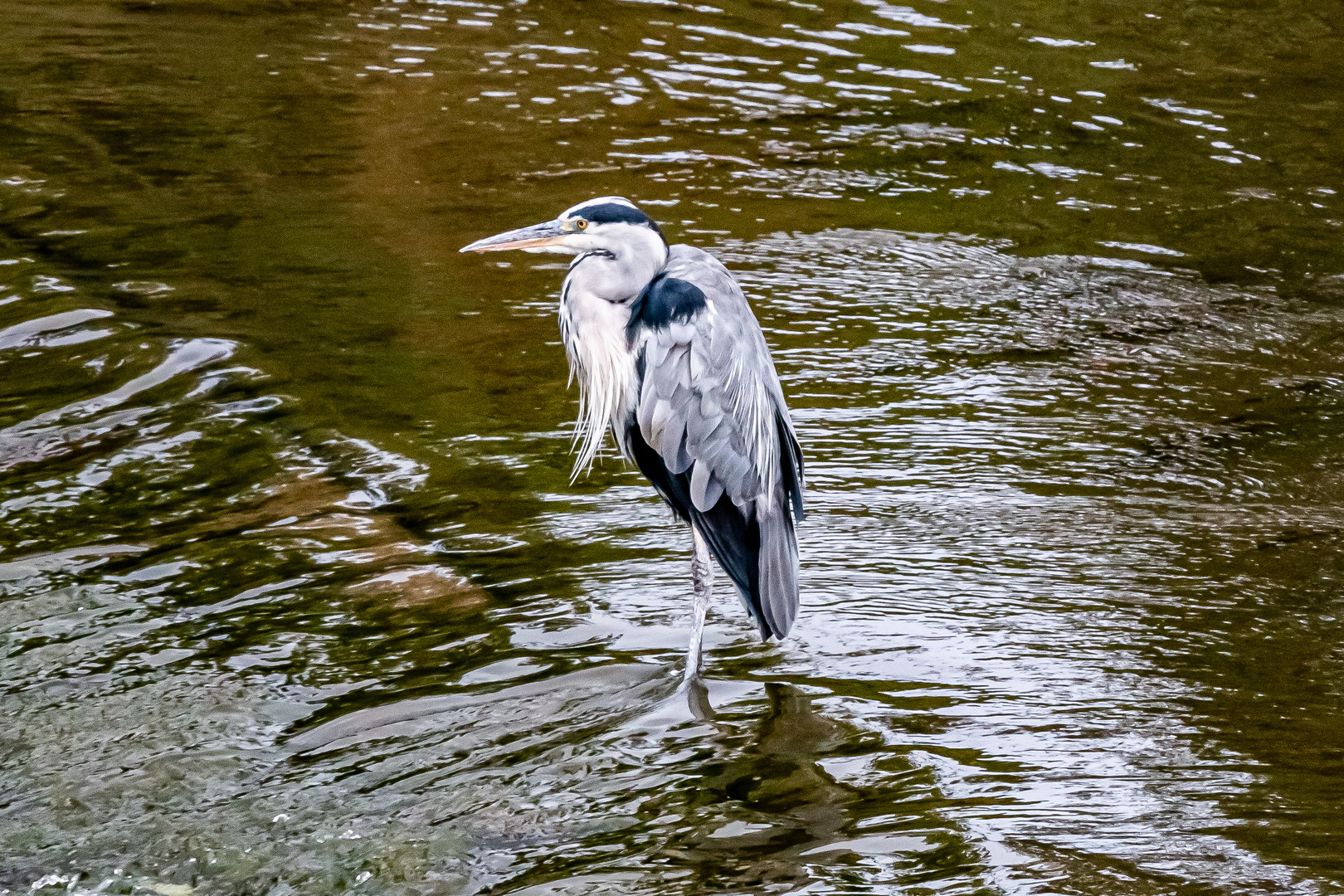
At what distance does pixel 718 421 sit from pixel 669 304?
326 millimetres

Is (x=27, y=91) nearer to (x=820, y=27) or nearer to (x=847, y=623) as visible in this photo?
(x=820, y=27)

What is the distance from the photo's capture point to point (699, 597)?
3670 millimetres

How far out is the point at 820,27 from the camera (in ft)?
30.7

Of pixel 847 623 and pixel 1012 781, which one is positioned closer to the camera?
pixel 1012 781

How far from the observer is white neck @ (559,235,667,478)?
3.82 metres

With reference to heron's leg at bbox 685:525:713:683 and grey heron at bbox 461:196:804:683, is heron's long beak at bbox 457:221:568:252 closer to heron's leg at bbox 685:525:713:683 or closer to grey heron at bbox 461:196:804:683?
grey heron at bbox 461:196:804:683

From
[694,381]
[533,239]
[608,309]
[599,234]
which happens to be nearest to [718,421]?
[694,381]

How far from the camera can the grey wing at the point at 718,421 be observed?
12.1ft

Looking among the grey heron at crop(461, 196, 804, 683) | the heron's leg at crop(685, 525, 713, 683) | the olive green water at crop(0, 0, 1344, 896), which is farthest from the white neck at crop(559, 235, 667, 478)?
the olive green water at crop(0, 0, 1344, 896)

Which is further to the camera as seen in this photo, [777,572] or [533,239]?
[533,239]

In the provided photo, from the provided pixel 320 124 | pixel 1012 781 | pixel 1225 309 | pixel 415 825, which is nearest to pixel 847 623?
pixel 1012 781

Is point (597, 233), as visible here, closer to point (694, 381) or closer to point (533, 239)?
point (533, 239)

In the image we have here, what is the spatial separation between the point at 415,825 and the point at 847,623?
133cm

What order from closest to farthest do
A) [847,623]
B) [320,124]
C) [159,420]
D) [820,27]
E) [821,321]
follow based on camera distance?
[847,623] < [159,420] < [821,321] < [320,124] < [820,27]
